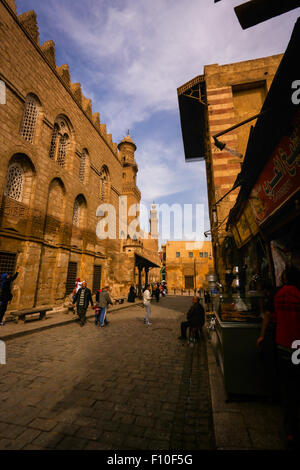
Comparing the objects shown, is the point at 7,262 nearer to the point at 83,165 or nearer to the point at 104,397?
the point at 104,397

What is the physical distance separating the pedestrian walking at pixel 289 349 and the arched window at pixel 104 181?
1818 cm

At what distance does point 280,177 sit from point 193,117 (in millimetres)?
13179

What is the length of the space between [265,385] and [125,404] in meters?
1.94

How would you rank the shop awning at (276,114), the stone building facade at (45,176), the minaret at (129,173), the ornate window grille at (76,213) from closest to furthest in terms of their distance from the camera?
the shop awning at (276,114) → the stone building facade at (45,176) → the ornate window grille at (76,213) → the minaret at (129,173)

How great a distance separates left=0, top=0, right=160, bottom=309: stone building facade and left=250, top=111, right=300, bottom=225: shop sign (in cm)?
993

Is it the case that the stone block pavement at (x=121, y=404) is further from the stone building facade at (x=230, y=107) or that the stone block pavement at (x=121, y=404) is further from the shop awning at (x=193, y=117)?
the shop awning at (x=193, y=117)

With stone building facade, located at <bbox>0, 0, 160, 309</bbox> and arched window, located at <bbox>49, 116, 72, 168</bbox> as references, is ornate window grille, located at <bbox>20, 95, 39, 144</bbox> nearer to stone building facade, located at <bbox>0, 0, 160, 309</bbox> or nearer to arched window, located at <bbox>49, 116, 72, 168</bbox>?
stone building facade, located at <bbox>0, 0, 160, 309</bbox>

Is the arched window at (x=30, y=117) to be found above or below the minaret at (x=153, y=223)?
below

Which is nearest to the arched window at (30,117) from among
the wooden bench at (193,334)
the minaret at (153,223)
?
the wooden bench at (193,334)

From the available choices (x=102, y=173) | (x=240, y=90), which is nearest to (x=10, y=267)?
(x=102, y=173)

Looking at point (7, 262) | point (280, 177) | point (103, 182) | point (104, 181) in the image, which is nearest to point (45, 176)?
point (7, 262)

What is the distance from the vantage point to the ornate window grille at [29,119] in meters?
10.7

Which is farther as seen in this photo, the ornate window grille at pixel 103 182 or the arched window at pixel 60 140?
the ornate window grille at pixel 103 182

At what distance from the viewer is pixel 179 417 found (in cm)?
269
